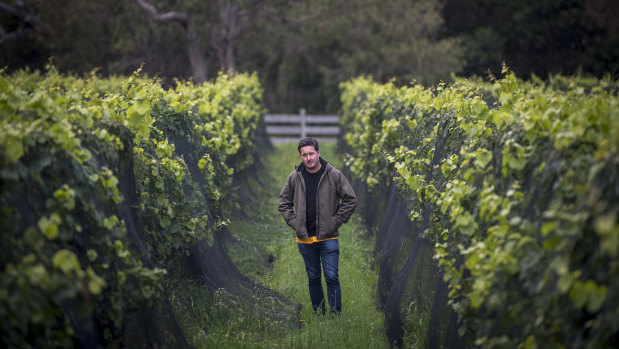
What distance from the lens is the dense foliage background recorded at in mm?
28578

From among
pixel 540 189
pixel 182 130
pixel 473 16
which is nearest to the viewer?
pixel 540 189

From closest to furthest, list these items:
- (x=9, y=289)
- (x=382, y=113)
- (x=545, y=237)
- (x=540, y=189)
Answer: (x=9, y=289) → (x=545, y=237) → (x=540, y=189) → (x=382, y=113)

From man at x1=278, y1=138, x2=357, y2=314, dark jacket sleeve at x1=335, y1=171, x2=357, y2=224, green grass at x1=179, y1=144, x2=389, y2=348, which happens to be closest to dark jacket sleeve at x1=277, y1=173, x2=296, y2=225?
man at x1=278, y1=138, x2=357, y2=314

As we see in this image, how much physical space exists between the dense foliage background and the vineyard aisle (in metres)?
18.6

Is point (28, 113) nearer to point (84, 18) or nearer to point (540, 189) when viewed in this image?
point (540, 189)

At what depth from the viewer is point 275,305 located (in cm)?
591

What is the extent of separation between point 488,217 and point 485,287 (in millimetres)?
465

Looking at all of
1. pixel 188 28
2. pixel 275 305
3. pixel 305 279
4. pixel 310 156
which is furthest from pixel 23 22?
pixel 310 156

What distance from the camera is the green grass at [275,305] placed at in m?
5.16

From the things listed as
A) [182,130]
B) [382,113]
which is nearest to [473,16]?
[382,113]

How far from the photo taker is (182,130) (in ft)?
21.6

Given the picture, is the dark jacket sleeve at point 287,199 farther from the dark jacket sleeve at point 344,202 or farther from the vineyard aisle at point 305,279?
the vineyard aisle at point 305,279

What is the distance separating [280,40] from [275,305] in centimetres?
2690

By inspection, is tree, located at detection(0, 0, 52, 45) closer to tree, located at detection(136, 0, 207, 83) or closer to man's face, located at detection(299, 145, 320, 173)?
tree, located at detection(136, 0, 207, 83)
